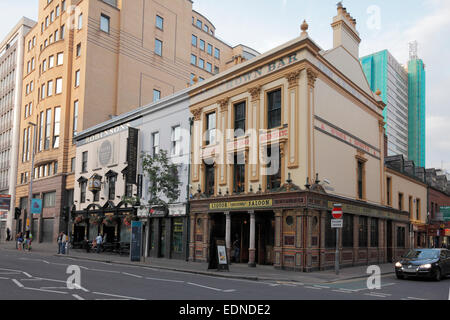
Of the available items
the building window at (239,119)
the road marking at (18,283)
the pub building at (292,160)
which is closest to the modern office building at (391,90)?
the pub building at (292,160)

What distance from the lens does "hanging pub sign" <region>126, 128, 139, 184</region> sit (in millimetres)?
31828

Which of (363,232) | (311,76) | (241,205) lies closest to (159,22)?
(311,76)

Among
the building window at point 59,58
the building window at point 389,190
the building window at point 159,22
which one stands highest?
the building window at point 159,22

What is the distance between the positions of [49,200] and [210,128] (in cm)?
2686

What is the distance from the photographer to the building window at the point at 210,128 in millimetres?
26352

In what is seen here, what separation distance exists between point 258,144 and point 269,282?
29.1 feet

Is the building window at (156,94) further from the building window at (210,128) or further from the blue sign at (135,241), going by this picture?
the blue sign at (135,241)

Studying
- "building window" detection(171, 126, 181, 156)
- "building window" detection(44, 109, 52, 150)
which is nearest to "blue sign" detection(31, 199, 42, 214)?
"building window" detection(44, 109, 52, 150)

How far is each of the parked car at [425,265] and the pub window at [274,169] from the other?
7167mm

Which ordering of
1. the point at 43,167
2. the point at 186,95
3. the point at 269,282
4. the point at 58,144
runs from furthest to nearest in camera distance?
1. the point at 43,167
2. the point at 58,144
3. the point at 186,95
4. the point at 269,282

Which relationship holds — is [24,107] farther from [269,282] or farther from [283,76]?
[269,282]

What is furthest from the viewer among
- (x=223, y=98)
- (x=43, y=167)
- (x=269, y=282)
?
(x=43, y=167)

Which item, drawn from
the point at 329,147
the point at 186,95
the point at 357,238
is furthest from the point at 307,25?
the point at 357,238

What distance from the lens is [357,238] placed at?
80.7ft
